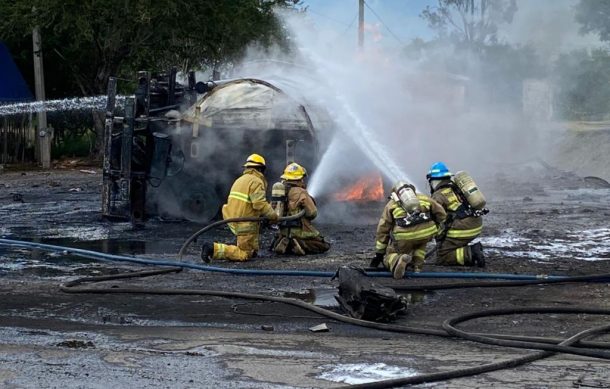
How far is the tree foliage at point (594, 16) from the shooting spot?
93.1ft

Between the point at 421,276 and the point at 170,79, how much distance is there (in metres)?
7.19

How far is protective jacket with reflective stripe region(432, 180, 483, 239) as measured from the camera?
410 inches

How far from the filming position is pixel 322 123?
15.4 meters

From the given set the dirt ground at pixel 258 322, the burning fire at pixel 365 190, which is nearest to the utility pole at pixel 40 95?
the dirt ground at pixel 258 322

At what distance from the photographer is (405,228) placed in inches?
380

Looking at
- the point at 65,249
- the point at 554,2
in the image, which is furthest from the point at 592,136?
the point at 65,249

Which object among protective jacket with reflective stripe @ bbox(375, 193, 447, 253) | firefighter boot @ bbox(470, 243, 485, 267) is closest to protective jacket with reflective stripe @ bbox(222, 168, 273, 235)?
protective jacket with reflective stripe @ bbox(375, 193, 447, 253)

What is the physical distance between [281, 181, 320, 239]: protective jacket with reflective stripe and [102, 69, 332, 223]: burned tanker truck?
3247mm

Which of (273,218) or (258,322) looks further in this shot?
(273,218)

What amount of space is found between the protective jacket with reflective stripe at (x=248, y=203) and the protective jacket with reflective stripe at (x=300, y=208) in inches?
14.4

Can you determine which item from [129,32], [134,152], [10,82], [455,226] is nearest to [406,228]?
[455,226]

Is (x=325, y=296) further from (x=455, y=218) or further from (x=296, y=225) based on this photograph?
(x=296, y=225)

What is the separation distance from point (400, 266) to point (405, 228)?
0.47 m

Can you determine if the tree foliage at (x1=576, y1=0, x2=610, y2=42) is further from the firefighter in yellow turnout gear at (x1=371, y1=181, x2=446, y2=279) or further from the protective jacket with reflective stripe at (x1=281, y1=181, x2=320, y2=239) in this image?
the firefighter in yellow turnout gear at (x1=371, y1=181, x2=446, y2=279)
